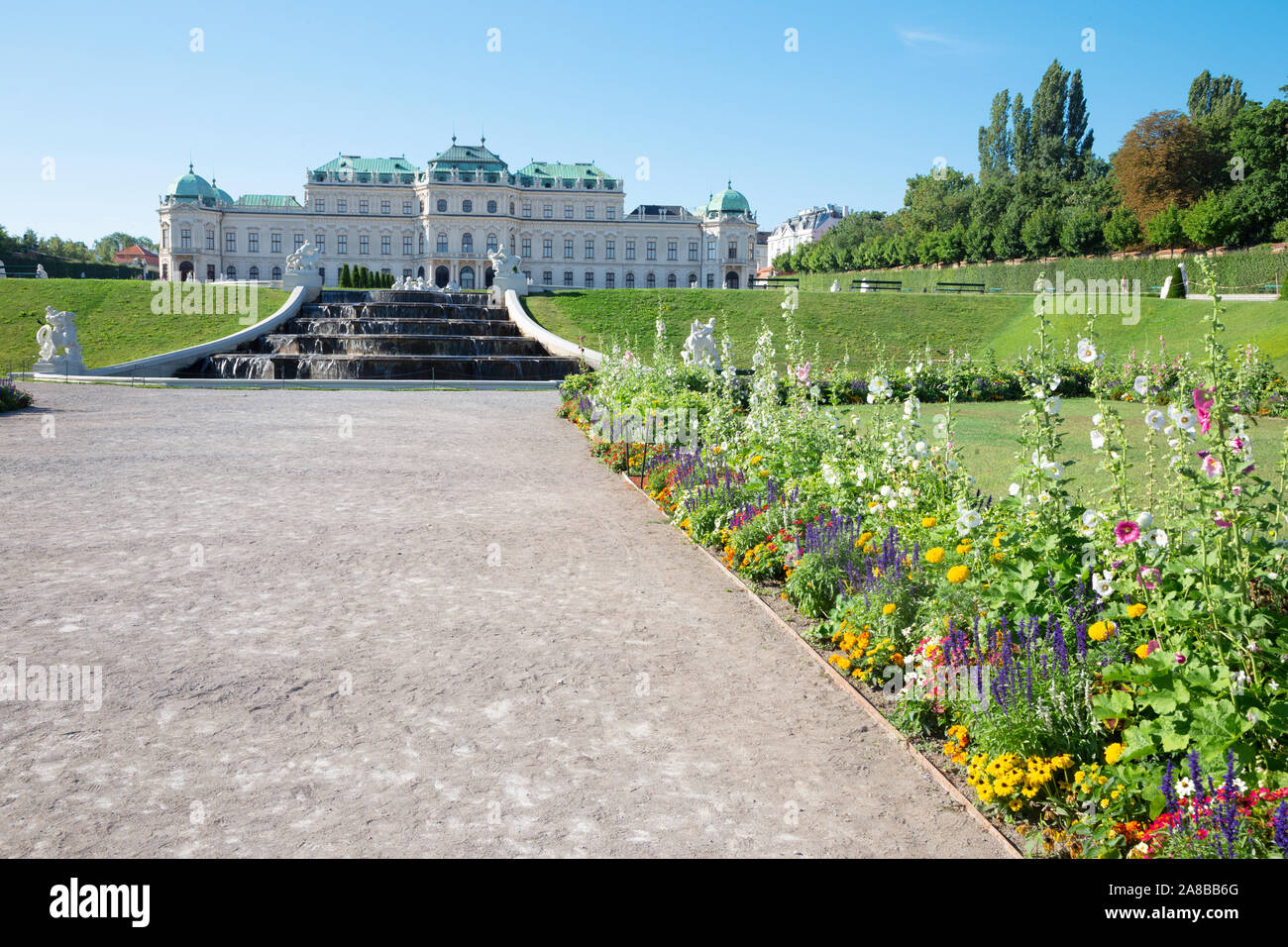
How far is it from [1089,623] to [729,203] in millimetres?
93485

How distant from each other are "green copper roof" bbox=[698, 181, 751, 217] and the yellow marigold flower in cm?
9321

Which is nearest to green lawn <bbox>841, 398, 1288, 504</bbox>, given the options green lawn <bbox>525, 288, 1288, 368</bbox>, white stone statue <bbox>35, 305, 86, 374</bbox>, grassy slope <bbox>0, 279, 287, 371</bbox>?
green lawn <bbox>525, 288, 1288, 368</bbox>

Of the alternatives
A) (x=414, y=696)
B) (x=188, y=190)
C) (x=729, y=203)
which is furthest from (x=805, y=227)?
(x=414, y=696)

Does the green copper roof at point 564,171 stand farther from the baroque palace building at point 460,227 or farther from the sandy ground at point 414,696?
the sandy ground at point 414,696

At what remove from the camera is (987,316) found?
38781 millimetres

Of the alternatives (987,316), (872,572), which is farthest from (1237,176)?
(872,572)

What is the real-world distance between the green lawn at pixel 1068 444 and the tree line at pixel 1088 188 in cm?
3590

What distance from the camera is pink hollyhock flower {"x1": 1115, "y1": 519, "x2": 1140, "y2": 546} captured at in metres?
3.63

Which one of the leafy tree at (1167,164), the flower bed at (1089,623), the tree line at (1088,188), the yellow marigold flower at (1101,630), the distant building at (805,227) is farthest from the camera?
the distant building at (805,227)

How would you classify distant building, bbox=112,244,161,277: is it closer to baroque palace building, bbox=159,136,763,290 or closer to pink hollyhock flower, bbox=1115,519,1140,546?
baroque palace building, bbox=159,136,763,290

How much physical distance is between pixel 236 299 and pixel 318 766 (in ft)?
126

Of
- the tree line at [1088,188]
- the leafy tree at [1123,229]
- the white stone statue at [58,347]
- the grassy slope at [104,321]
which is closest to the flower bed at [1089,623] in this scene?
the white stone statue at [58,347]

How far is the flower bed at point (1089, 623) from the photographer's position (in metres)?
3.15
